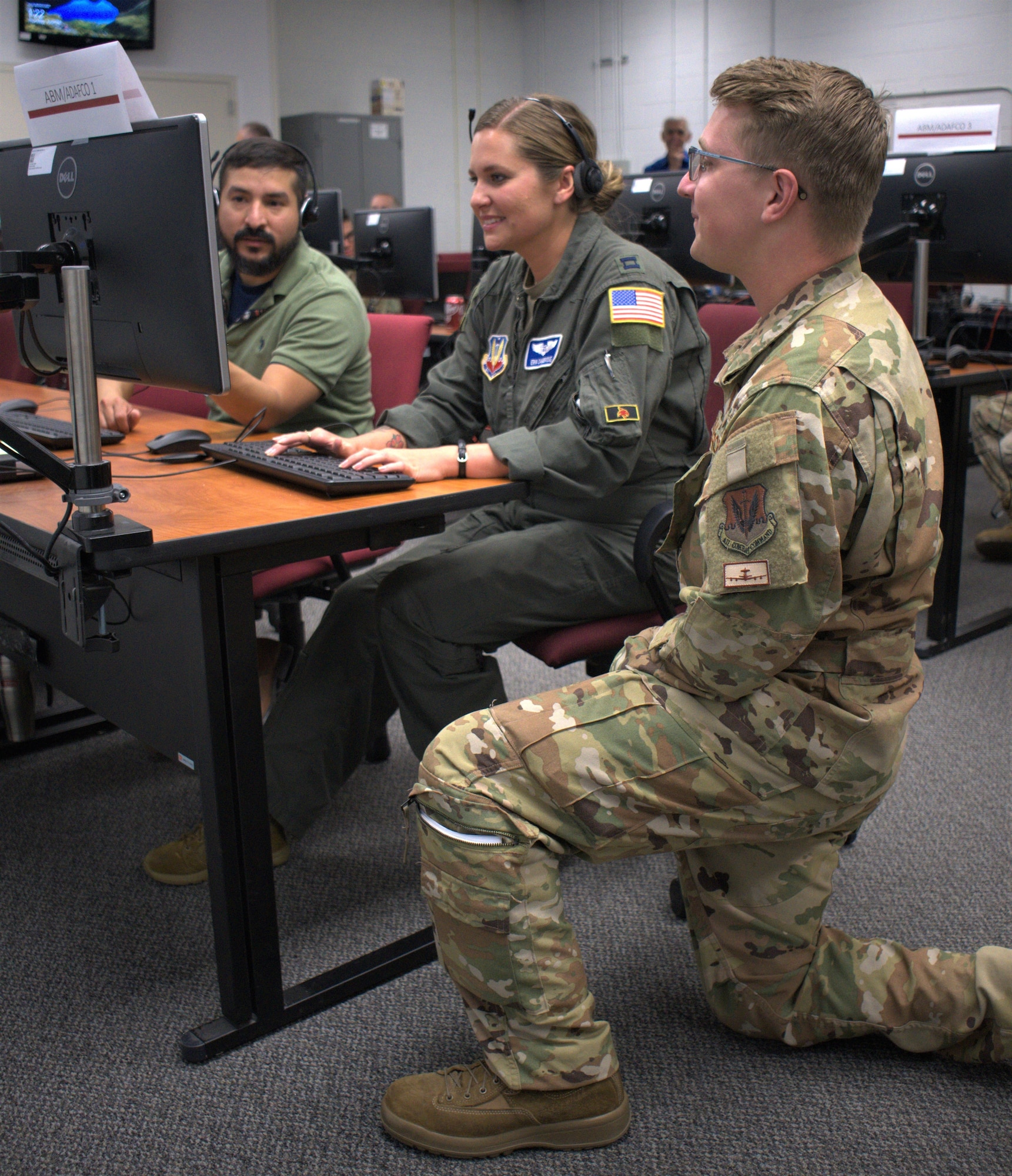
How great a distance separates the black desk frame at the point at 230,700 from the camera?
4.16 feet

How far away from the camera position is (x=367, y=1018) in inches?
57.1

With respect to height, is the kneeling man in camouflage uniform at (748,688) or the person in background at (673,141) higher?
the person in background at (673,141)

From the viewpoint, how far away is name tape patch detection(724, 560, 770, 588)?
40.5 inches

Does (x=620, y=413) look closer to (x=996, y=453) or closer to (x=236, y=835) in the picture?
(x=236, y=835)

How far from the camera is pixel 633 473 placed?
1.71 metres

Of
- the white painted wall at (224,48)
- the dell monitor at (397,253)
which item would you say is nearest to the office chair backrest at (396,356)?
the dell monitor at (397,253)

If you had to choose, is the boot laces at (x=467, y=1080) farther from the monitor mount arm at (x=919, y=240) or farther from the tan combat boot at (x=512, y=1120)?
the monitor mount arm at (x=919, y=240)

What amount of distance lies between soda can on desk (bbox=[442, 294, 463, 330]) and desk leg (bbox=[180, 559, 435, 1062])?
3.40 metres

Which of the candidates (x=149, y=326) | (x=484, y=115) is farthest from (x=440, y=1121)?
(x=484, y=115)

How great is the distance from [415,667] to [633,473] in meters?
0.46

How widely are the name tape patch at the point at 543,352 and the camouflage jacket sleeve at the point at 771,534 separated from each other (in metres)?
0.65

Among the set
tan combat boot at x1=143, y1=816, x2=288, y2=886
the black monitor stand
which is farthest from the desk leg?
tan combat boot at x1=143, y1=816, x2=288, y2=886

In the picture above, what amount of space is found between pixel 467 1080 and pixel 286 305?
1.49m

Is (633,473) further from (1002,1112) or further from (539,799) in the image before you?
(1002,1112)
